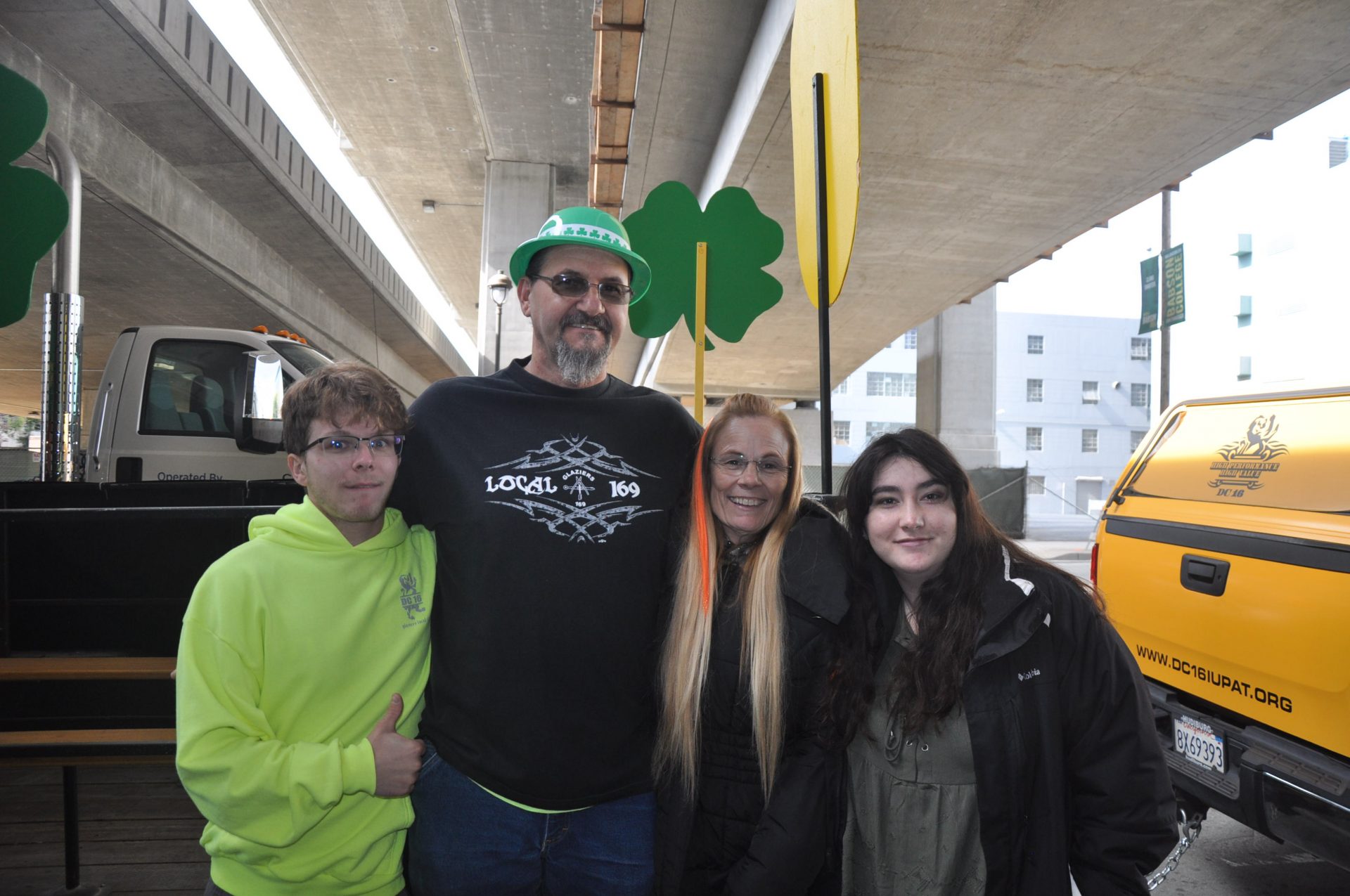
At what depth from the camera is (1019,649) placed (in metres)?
1.87

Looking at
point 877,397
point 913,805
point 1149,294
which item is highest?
point 877,397

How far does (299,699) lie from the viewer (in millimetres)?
1753

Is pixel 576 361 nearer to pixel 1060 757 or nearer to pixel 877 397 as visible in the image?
pixel 1060 757

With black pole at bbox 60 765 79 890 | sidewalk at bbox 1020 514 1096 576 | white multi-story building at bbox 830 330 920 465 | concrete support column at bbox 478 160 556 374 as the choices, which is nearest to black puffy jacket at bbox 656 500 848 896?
black pole at bbox 60 765 79 890

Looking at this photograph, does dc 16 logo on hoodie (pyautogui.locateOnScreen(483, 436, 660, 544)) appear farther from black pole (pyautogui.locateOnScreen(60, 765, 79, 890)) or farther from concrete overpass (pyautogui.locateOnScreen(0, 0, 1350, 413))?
concrete overpass (pyautogui.locateOnScreen(0, 0, 1350, 413))

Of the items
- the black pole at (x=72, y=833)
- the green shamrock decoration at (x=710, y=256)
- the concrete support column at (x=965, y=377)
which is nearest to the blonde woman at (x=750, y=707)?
the green shamrock decoration at (x=710, y=256)

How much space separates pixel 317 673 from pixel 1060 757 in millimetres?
1657

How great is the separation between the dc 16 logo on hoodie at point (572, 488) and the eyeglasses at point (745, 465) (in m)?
0.21

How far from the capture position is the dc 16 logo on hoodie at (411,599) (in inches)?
76.3

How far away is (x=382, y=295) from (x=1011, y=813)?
1729cm

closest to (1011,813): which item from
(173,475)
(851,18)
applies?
(851,18)

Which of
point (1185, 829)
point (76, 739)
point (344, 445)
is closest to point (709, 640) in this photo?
point (344, 445)

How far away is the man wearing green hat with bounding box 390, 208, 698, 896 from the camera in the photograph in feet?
6.23

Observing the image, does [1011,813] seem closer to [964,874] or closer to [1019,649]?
[964,874]
